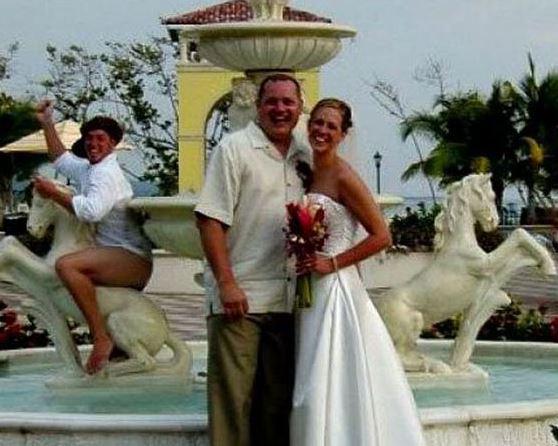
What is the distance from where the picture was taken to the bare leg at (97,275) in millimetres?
9250

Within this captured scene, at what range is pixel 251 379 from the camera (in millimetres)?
6930

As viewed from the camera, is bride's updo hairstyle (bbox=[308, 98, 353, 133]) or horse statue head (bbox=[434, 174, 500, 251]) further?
horse statue head (bbox=[434, 174, 500, 251])

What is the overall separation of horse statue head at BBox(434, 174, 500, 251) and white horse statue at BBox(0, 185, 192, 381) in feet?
5.70

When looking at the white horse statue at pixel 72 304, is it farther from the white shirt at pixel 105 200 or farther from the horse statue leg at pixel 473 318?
the horse statue leg at pixel 473 318

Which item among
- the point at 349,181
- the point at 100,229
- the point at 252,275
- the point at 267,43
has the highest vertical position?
the point at 267,43

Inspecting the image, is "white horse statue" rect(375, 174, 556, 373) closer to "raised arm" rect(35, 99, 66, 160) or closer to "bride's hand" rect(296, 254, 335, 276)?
"raised arm" rect(35, 99, 66, 160)

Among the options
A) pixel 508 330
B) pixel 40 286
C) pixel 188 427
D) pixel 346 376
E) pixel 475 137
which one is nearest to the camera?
pixel 346 376

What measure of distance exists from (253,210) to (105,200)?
2337mm

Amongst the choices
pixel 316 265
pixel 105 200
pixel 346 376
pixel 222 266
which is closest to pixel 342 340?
pixel 346 376

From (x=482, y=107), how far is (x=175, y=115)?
30.0ft

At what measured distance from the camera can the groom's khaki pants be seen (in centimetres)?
690

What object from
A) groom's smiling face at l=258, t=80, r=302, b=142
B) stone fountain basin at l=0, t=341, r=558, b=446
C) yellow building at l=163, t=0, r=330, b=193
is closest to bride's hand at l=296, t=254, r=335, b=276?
groom's smiling face at l=258, t=80, r=302, b=142

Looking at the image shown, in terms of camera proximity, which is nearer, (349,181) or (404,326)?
(349,181)

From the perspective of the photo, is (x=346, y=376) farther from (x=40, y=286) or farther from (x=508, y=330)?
(x=508, y=330)
